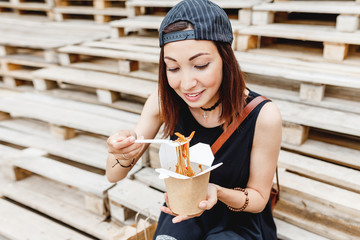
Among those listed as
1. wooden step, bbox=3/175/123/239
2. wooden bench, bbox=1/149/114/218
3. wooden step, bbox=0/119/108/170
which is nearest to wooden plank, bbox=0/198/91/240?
wooden step, bbox=3/175/123/239

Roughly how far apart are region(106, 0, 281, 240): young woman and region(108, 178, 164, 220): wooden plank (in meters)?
0.41

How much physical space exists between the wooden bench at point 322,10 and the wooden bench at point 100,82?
121cm

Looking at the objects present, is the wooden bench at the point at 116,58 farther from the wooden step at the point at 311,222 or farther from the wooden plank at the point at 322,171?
the wooden step at the point at 311,222

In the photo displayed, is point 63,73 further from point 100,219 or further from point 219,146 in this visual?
point 219,146

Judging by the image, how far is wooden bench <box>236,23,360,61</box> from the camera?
7.82 feet

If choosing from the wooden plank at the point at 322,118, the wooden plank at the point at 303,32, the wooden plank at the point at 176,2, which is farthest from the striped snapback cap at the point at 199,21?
the wooden plank at the point at 176,2

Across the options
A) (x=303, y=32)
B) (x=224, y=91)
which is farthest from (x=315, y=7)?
(x=224, y=91)

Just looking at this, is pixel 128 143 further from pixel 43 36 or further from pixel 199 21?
pixel 43 36

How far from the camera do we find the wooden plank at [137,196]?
201 cm

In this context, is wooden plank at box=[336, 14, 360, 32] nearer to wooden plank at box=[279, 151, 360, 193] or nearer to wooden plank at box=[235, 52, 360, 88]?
wooden plank at box=[235, 52, 360, 88]

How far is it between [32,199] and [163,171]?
185cm

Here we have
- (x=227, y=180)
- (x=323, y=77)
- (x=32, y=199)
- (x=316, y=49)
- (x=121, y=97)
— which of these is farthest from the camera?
(x=121, y=97)

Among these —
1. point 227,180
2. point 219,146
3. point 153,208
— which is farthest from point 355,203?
point 153,208

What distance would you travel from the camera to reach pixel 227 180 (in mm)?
1490
